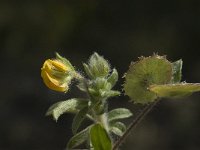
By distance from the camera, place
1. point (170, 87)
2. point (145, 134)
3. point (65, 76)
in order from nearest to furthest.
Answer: point (170, 87) < point (65, 76) < point (145, 134)

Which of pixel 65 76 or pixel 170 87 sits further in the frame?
pixel 65 76

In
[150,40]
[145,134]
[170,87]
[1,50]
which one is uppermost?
[150,40]

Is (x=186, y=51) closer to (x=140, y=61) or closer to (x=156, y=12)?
(x=156, y=12)

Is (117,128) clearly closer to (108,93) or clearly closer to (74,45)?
(108,93)

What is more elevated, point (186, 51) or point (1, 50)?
point (186, 51)

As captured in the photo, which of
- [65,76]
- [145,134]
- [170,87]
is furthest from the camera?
[145,134]

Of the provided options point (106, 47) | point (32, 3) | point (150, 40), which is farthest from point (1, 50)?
point (150, 40)

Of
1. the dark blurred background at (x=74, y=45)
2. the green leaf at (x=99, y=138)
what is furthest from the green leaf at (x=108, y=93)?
the dark blurred background at (x=74, y=45)
